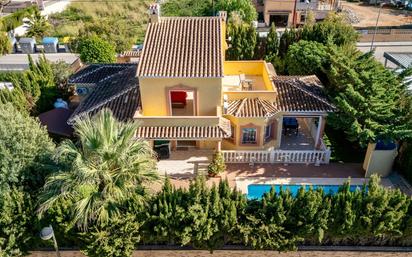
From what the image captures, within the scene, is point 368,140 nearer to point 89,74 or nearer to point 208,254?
point 208,254

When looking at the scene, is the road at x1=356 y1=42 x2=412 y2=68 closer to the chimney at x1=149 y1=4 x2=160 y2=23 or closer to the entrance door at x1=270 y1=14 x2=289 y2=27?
the entrance door at x1=270 y1=14 x2=289 y2=27

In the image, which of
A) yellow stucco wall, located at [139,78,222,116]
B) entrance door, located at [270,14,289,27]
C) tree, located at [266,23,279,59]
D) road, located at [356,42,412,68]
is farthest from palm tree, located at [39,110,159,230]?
entrance door, located at [270,14,289,27]

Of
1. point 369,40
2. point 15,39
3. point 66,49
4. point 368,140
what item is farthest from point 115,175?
point 369,40

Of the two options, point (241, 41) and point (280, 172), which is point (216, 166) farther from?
point (241, 41)

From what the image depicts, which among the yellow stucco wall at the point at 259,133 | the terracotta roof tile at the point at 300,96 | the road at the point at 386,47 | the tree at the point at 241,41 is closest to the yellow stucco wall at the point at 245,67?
the terracotta roof tile at the point at 300,96

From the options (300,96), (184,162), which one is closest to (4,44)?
(184,162)

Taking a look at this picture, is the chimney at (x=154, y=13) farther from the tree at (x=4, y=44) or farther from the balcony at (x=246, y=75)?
the tree at (x=4, y=44)
